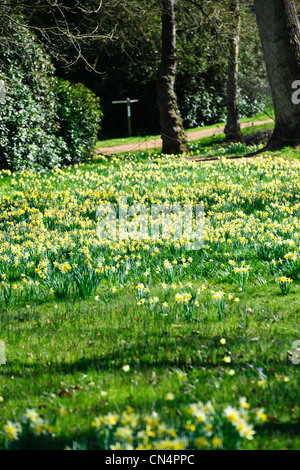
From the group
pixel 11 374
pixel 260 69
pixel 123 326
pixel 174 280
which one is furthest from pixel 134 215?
pixel 260 69

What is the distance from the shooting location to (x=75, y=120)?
12523mm

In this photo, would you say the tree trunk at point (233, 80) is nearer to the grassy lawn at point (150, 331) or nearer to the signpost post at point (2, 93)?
the signpost post at point (2, 93)

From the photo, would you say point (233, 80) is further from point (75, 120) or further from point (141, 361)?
point (141, 361)

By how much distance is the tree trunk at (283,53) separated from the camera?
999 cm

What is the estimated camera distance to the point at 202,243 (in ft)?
17.7

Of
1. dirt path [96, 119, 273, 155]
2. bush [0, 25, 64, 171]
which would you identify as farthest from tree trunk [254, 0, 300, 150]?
bush [0, 25, 64, 171]

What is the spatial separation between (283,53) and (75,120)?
207 inches

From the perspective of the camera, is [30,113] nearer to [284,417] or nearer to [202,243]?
[202,243]

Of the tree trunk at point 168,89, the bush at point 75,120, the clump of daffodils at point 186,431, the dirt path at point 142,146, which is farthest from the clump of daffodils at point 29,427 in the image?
the dirt path at point 142,146

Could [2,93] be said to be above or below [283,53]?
below

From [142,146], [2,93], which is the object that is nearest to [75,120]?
[2,93]

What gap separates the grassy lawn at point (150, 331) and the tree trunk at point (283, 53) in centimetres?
380

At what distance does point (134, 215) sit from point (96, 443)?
4.59 meters

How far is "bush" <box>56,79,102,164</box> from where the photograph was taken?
1225 centimetres
